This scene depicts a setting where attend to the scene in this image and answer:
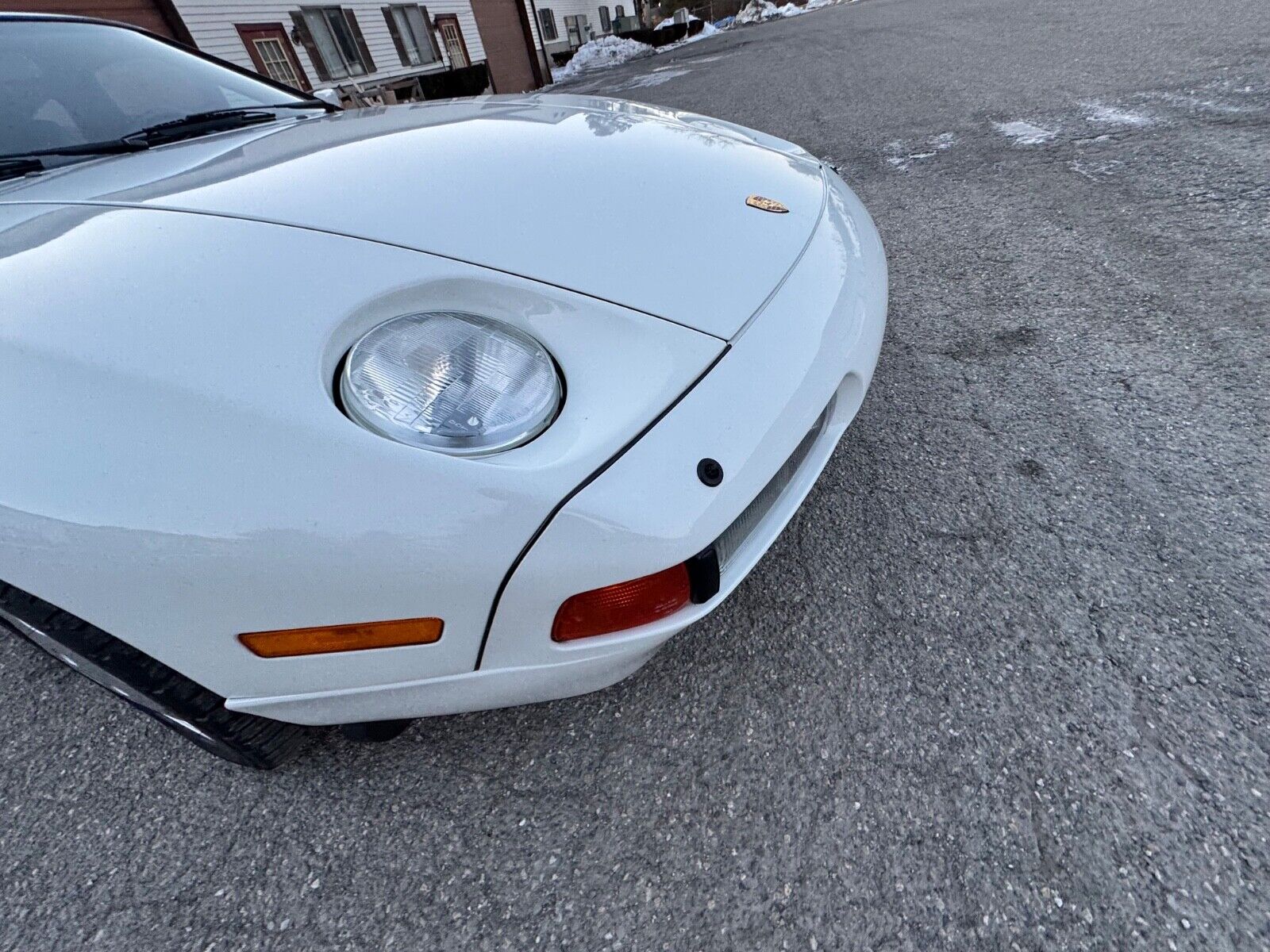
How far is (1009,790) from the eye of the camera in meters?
1.06

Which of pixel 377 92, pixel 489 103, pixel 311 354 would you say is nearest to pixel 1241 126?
pixel 489 103

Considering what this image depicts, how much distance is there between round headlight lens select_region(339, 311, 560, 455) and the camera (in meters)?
0.93

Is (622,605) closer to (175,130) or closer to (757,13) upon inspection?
(175,130)

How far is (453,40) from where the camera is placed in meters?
15.0

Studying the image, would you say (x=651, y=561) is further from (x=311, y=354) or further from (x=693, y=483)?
(x=311, y=354)

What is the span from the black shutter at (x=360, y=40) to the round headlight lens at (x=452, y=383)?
14.9 metres

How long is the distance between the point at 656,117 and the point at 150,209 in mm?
1398

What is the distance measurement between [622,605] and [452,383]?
45 centimetres

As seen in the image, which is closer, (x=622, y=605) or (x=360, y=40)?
(x=622, y=605)

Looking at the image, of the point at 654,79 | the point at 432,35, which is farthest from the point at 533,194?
the point at 432,35

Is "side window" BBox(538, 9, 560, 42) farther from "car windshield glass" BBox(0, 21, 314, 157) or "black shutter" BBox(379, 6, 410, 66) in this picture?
"car windshield glass" BBox(0, 21, 314, 157)

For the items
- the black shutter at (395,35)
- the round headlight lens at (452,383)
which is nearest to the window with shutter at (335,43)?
the black shutter at (395,35)

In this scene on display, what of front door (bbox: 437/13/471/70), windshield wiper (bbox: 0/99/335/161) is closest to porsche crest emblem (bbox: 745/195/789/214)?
windshield wiper (bbox: 0/99/335/161)

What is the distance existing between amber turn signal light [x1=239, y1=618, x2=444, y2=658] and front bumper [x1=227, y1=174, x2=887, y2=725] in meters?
0.09
